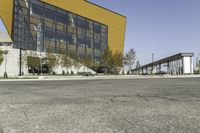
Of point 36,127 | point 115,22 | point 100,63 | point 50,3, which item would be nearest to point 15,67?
point 50,3

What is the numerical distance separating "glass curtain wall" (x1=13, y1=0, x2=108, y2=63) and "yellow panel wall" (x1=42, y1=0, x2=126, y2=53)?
1265mm

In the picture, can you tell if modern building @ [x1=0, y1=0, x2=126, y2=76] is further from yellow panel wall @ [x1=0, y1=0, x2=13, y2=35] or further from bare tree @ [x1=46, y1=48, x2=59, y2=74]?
bare tree @ [x1=46, y1=48, x2=59, y2=74]

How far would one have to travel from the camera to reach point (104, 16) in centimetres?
8138

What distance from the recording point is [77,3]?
72.6 m

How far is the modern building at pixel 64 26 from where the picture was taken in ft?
181

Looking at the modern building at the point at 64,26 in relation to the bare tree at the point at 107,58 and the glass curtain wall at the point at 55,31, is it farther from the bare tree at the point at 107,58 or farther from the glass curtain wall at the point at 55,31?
the bare tree at the point at 107,58

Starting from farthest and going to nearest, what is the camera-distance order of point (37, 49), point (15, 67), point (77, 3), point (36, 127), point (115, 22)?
1. point (115, 22)
2. point (77, 3)
3. point (37, 49)
4. point (15, 67)
5. point (36, 127)

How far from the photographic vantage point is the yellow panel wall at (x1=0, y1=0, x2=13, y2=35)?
54.2m

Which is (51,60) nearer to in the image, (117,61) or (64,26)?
(64,26)

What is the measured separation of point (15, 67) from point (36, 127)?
5091 cm

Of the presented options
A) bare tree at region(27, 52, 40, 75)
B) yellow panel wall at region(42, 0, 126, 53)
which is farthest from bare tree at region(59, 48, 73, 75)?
yellow panel wall at region(42, 0, 126, 53)

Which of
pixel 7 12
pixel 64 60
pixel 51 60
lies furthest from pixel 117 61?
pixel 7 12

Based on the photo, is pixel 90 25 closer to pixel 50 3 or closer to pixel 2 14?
pixel 50 3

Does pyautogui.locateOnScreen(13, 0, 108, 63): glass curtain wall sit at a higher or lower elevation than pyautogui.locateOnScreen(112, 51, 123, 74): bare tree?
higher
